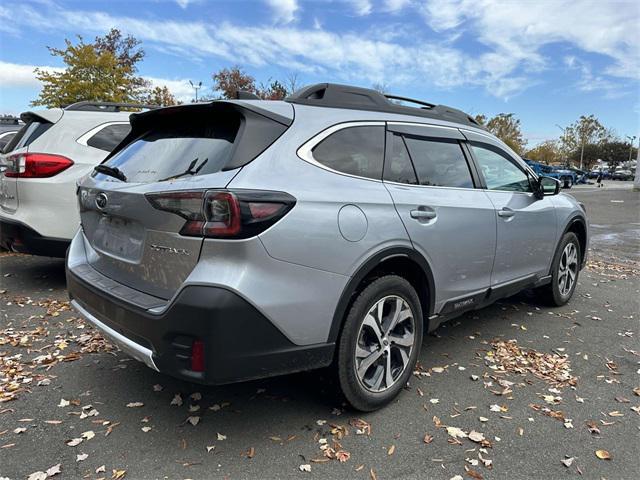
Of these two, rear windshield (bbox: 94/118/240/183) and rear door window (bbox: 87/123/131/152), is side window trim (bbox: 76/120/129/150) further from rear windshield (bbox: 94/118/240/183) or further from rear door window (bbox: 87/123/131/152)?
rear windshield (bbox: 94/118/240/183)

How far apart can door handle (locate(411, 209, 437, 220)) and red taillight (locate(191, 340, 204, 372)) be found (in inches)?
59.4

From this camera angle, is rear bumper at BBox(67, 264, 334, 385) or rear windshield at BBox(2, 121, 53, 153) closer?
rear bumper at BBox(67, 264, 334, 385)

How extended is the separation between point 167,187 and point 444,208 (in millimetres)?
1826

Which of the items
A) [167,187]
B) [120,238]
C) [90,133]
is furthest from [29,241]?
[167,187]

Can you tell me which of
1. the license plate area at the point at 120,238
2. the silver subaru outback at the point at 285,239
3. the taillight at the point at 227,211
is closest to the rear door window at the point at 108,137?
the silver subaru outback at the point at 285,239

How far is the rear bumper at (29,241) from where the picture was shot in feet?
15.5

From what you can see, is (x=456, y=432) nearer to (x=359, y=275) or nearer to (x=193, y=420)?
(x=359, y=275)

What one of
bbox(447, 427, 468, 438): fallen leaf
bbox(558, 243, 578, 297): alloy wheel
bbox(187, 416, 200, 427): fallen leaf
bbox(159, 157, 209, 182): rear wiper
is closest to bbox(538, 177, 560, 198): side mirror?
bbox(558, 243, 578, 297): alloy wheel

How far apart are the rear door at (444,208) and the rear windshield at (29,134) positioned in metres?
3.89

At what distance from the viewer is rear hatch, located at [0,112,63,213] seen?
4841 millimetres

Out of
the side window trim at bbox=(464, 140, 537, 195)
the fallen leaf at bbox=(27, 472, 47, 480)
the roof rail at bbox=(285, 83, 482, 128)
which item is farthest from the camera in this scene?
the side window trim at bbox=(464, 140, 537, 195)

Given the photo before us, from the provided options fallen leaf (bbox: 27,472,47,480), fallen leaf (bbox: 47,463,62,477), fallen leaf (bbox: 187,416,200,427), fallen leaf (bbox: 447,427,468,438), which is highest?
fallen leaf (bbox: 447,427,468,438)

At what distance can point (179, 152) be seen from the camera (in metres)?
A: 2.61

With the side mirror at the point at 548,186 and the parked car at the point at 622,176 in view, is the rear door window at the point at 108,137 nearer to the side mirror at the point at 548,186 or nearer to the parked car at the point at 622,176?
the side mirror at the point at 548,186
